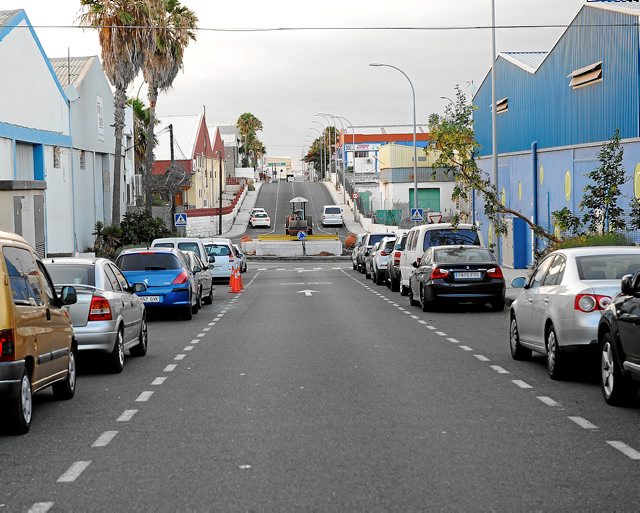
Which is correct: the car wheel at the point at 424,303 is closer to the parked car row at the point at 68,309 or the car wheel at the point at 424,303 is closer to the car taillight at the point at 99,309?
the parked car row at the point at 68,309

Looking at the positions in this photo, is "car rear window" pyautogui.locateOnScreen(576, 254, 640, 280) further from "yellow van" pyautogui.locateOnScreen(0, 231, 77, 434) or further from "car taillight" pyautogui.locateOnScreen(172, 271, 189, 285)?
"car taillight" pyautogui.locateOnScreen(172, 271, 189, 285)

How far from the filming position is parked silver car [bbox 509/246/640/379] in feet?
39.6

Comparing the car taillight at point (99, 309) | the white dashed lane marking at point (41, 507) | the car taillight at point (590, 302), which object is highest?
the car taillight at point (590, 302)

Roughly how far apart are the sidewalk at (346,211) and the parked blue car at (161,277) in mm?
64078

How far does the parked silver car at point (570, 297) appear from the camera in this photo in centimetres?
1208

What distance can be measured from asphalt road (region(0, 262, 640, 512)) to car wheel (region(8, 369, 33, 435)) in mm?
160

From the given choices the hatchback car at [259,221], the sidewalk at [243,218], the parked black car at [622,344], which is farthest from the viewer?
the hatchback car at [259,221]

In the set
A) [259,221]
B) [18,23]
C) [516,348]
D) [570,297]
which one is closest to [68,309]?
[516,348]

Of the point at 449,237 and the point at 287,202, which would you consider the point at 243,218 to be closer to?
the point at 287,202

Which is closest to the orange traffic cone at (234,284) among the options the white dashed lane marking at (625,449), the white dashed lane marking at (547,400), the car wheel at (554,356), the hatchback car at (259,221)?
the car wheel at (554,356)

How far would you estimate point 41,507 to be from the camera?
6.75 meters

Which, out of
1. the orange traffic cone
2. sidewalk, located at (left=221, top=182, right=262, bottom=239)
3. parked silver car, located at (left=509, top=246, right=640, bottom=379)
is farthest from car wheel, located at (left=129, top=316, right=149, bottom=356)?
sidewalk, located at (left=221, top=182, right=262, bottom=239)

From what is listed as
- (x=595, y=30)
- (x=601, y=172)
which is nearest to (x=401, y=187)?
(x=595, y=30)

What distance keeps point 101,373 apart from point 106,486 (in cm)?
721
